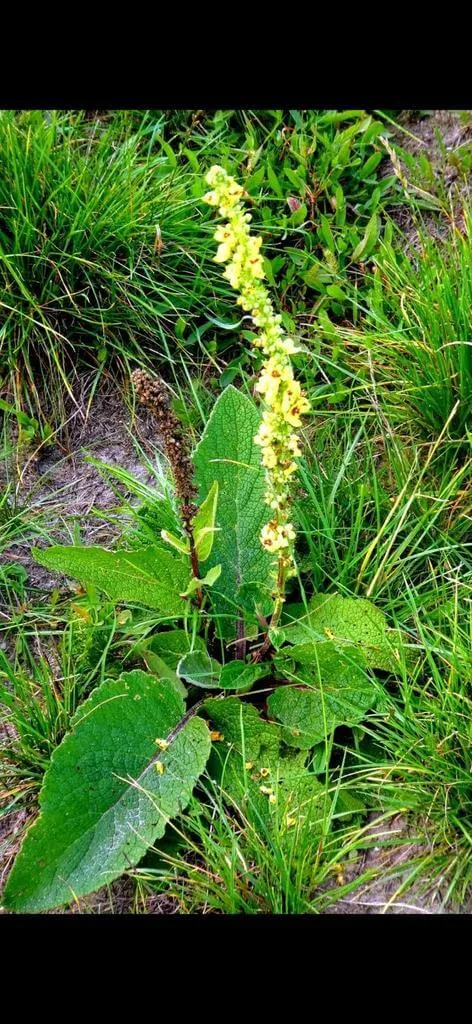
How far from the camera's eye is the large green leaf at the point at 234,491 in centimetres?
235

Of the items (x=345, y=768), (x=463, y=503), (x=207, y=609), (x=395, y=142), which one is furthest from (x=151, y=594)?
(x=395, y=142)

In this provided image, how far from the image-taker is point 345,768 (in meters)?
2.09

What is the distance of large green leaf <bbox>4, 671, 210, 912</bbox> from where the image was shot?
1.91 meters

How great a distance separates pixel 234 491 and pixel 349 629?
48cm

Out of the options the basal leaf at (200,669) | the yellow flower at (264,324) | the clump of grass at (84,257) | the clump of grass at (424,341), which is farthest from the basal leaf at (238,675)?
the clump of grass at (84,257)

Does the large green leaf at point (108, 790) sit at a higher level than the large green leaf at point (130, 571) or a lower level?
lower

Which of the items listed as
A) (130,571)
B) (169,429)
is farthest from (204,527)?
(169,429)

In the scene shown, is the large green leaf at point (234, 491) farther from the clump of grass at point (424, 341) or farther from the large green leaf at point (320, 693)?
the clump of grass at point (424, 341)

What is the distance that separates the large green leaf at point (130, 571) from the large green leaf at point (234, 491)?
16cm

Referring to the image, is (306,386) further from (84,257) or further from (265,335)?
(265,335)

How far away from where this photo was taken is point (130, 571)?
2162 millimetres

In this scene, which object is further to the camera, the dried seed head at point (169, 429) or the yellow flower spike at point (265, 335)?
the dried seed head at point (169, 429)

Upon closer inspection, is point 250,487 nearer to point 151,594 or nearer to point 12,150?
point 151,594
